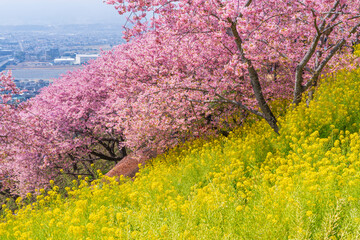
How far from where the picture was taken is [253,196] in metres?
5.57

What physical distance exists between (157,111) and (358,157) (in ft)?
20.1

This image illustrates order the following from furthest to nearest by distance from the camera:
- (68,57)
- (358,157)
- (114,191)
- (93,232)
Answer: (68,57) < (114,191) < (358,157) < (93,232)

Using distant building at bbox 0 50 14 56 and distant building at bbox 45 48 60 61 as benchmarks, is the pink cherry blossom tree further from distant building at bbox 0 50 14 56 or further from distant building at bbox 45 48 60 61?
distant building at bbox 0 50 14 56

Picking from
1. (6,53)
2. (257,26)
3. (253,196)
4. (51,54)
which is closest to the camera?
(253,196)

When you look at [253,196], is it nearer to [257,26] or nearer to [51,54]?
[257,26]

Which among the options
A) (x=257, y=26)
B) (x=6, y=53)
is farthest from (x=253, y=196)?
(x=6, y=53)

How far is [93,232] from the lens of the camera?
16.5ft

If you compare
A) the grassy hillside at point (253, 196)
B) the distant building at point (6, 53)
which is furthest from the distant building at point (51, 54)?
the grassy hillside at point (253, 196)

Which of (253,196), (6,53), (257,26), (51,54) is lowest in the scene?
(253,196)

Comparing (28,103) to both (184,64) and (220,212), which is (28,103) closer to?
(184,64)

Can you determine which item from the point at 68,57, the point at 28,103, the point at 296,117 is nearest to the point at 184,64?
the point at 296,117

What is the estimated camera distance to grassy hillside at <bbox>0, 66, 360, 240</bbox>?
3.86m

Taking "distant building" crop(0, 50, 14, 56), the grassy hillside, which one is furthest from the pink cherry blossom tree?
"distant building" crop(0, 50, 14, 56)

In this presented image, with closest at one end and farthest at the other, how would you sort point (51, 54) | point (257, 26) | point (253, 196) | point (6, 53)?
point (253, 196)
point (257, 26)
point (51, 54)
point (6, 53)
